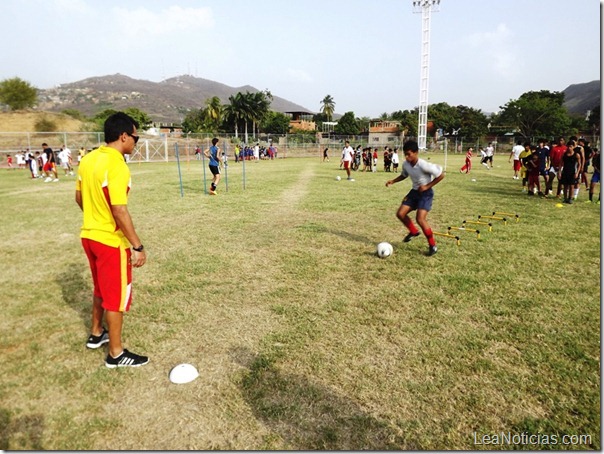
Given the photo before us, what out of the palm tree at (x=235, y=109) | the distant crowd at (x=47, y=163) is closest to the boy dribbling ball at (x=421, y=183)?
the distant crowd at (x=47, y=163)

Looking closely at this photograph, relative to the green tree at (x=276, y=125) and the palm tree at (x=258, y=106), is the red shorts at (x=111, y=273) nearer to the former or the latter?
the palm tree at (x=258, y=106)

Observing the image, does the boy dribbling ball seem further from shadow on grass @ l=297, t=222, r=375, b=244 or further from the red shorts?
the red shorts

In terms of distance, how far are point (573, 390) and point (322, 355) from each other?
2.19m

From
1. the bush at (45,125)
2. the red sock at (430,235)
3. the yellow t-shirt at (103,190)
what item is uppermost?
the bush at (45,125)

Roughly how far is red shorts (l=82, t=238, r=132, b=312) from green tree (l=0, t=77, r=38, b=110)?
7875 centimetres

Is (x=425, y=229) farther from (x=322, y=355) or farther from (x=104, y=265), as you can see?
(x=104, y=265)

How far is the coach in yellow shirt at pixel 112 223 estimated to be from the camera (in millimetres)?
3180

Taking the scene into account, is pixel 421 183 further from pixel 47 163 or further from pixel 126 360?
pixel 47 163

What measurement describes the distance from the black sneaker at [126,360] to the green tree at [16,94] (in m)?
78.9

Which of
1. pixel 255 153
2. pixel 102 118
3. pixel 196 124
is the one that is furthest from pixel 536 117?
pixel 102 118

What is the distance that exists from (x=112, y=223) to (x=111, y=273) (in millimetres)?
456

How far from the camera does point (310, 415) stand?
Result: 2.88 metres

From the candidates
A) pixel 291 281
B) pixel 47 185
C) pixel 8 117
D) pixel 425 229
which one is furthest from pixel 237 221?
pixel 8 117

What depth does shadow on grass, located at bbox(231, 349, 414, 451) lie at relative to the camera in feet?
8.65
